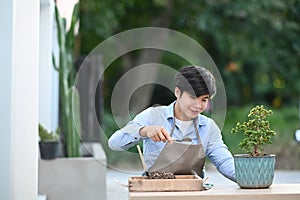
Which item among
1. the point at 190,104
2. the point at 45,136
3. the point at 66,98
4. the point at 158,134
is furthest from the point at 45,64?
the point at 158,134

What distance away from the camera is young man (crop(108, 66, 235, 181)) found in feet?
10.5

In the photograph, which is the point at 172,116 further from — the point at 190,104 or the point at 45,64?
the point at 45,64

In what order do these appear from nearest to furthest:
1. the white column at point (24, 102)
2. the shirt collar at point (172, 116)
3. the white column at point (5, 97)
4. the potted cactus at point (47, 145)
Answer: the shirt collar at point (172, 116), the white column at point (5, 97), the white column at point (24, 102), the potted cactus at point (47, 145)

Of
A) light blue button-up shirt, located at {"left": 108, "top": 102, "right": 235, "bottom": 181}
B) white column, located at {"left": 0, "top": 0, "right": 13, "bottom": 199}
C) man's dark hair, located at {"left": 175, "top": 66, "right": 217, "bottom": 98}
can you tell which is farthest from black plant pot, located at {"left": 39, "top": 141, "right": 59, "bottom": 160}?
man's dark hair, located at {"left": 175, "top": 66, "right": 217, "bottom": 98}

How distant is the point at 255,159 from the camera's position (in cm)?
296

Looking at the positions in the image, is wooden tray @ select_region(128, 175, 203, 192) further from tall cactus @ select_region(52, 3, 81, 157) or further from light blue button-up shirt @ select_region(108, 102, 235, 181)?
tall cactus @ select_region(52, 3, 81, 157)

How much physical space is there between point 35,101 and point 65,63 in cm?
207

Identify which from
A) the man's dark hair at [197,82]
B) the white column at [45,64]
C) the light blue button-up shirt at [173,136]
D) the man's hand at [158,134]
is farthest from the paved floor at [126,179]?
the man's hand at [158,134]

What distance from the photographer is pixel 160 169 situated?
10.5 feet

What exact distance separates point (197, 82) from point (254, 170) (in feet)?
1.72

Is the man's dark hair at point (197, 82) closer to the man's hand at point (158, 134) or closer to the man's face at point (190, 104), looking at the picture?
the man's face at point (190, 104)

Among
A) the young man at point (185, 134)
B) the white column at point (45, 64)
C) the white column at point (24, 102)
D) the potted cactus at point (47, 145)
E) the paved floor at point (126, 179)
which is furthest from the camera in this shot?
the paved floor at point (126, 179)

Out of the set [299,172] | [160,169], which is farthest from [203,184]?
[299,172]

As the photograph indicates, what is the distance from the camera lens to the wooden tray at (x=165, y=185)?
9.65 feet
